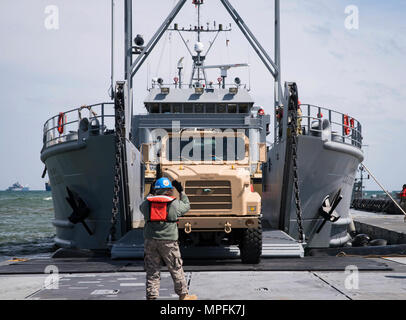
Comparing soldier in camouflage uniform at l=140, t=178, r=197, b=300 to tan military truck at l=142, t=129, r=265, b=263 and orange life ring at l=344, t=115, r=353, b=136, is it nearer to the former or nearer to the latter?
tan military truck at l=142, t=129, r=265, b=263

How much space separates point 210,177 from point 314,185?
4.21 metres

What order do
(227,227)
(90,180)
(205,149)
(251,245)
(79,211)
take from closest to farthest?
(227,227)
(251,245)
(205,149)
(90,180)
(79,211)

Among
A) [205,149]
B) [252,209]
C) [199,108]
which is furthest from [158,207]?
[199,108]

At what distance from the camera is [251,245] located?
9.42 m

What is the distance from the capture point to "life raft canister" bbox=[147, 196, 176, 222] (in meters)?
6.27

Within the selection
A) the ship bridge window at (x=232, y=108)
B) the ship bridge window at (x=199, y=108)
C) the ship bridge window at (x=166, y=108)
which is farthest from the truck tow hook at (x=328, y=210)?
the ship bridge window at (x=166, y=108)

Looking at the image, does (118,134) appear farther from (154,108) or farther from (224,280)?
(154,108)

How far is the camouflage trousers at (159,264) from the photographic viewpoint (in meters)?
6.01

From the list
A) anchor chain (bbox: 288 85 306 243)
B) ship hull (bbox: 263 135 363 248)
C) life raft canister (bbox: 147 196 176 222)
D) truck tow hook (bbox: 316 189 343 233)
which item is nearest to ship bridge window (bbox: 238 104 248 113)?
ship hull (bbox: 263 135 363 248)

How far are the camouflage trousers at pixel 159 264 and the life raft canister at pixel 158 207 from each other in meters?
0.26

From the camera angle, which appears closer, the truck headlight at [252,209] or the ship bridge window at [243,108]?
the truck headlight at [252,209]

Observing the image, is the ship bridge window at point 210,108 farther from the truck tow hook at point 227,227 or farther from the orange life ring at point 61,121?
the truck tow hook at point 227,227
